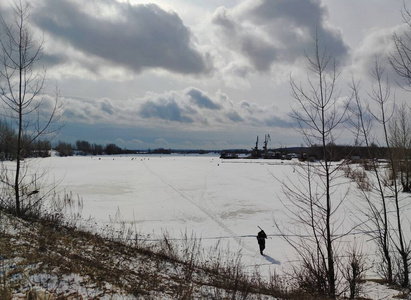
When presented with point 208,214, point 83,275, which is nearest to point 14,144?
point 83,275

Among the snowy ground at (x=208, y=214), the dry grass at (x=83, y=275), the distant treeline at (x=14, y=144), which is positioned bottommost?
the snowy ground at (x=208, y=214)

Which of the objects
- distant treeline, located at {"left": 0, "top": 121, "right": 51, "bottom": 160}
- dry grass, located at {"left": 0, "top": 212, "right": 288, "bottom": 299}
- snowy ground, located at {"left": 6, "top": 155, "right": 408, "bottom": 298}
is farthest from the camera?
snowy ground, located at {"left": 6, "top": 155, "right": 408, "bottom": 298}

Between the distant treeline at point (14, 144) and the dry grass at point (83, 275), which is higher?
the distant treeline at point (14, 144)

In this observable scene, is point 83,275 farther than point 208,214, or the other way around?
point 208,214

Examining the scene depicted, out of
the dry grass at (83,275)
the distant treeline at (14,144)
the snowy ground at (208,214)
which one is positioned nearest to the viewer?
the dry grass at (83,275)

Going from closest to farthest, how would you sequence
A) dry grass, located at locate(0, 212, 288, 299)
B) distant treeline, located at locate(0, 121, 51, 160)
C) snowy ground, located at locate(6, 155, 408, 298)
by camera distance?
dry grass, located at locate(0, 212, 288, 299), distant treeline, located at locate(0, 121, 51, 160), snowy ground, located at locate(6, 155, 408, 298)

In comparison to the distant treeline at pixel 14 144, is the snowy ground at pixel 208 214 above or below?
below

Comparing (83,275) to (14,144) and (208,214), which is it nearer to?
(14,144)

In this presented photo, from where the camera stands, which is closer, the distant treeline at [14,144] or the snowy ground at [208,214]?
the distant treeline at [14,144]

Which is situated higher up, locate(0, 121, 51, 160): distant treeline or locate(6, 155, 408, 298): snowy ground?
locate(0, 121, 51, 160): distant treeline

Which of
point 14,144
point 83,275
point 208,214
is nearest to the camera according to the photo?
point 83,275

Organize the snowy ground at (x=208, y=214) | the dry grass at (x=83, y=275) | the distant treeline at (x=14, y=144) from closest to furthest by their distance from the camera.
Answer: the dry grass at (x=83, y=275) < the distant treeline at (x=14, y=144) < the snowy ground at (x=208, y=214)

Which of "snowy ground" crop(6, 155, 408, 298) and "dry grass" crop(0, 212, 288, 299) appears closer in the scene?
"dry grass" crop(0, 212, 288, 299)

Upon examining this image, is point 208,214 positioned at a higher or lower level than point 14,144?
lower
